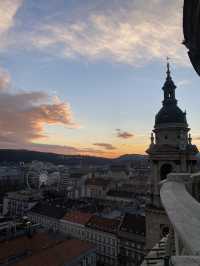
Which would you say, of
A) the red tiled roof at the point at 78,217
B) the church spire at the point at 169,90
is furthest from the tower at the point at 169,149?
the red tiled roof at the point at 78,217

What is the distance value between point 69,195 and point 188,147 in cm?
10241

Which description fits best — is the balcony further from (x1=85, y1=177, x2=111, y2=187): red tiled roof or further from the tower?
(x1=85, y1=177, x2=111, y2=187): red tiled roof

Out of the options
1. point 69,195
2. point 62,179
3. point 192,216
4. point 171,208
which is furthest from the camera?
point 62,179

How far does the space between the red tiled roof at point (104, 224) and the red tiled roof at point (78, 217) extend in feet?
5.34

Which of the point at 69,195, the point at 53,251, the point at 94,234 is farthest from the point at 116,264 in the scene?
the point at 69,195

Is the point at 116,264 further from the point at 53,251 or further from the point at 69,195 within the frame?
the point at 69,195

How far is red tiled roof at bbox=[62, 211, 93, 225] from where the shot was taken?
56.0 m

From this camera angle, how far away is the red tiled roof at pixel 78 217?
56.0 metres

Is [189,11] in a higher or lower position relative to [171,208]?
higher

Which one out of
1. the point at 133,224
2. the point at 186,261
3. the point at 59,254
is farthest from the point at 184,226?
the point at 133,224

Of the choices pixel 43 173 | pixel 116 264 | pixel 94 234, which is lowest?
pixel 116 264

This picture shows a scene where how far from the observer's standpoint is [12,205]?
92688mm

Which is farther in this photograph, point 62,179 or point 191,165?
point 62,179

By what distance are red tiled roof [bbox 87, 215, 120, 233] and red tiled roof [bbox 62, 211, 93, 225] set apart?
5.34 feet
